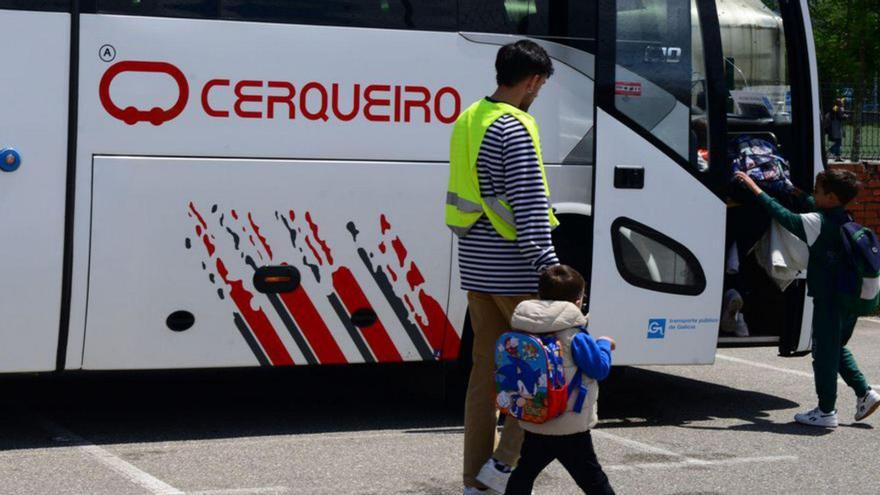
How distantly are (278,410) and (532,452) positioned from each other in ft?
10.7

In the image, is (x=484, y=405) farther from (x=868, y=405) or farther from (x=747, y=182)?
(x=868, y=405)

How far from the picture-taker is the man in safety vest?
608cm

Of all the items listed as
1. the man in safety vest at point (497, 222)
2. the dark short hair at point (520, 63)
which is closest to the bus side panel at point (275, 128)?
the man in safety vest at point (497, 222)

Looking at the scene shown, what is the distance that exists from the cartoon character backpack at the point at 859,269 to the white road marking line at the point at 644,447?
1426 millimetres

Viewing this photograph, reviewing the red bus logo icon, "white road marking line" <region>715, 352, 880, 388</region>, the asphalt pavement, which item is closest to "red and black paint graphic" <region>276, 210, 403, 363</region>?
the asphalt pavement

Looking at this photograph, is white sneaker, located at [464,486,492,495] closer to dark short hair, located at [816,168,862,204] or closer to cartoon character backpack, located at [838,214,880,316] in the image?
cartoon character backpack, located at [838,214,880,316]

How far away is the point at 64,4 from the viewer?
23.5 feet

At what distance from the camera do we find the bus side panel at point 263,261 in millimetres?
7395

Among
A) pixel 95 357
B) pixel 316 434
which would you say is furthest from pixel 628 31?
pixel 95 357

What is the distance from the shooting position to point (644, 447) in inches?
309

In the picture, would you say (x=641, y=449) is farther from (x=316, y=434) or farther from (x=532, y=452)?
(x=532, y=452)

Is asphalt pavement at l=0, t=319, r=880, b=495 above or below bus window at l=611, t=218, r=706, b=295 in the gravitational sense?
below

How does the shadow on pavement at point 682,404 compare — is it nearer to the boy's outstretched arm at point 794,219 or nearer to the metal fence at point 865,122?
the boy's outstretched arm at point 794,219

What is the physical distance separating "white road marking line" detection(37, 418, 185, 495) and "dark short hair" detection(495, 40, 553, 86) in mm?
2322
